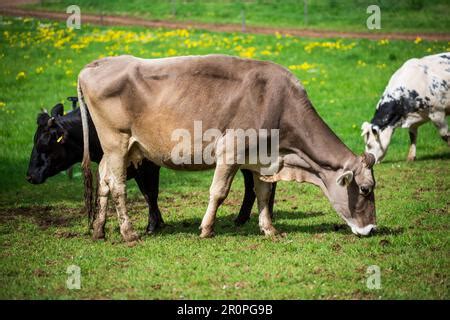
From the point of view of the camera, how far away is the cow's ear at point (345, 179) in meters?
9.76

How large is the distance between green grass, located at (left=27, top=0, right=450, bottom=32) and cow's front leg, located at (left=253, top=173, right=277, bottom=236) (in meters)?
20.0

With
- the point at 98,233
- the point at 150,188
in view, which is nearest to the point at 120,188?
the point at 98,233

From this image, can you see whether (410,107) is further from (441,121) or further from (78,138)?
(78,138)

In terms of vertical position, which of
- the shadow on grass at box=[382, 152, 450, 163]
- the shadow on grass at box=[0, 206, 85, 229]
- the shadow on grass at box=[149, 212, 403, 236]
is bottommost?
the shadow on grass at box=[382, 152, 450, 163]

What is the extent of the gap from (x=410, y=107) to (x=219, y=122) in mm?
7066

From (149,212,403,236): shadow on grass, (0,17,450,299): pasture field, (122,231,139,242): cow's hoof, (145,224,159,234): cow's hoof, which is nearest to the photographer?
(0,17,450,299): pasture field

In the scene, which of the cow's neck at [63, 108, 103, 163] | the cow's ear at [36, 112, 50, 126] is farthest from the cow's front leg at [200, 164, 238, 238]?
the cow's ear at [36, 112, 50, 126]

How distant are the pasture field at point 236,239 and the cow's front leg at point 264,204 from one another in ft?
0.81

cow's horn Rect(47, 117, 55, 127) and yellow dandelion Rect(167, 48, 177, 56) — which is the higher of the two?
cow's horn Rect(47, 117, 55, 127)

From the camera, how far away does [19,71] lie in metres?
24.7

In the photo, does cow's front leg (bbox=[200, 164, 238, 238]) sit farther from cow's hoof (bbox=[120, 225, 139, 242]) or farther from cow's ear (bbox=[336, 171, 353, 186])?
cow's ear (bbox=[336, 171, 353, 186])

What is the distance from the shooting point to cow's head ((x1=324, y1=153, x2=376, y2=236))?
9920 millimetres

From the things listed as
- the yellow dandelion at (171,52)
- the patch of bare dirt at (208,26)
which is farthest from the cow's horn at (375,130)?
the patch of bare dirt at (208,26)

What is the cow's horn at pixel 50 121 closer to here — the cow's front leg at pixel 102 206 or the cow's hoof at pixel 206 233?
the cow's front leg at pixel 102 206
